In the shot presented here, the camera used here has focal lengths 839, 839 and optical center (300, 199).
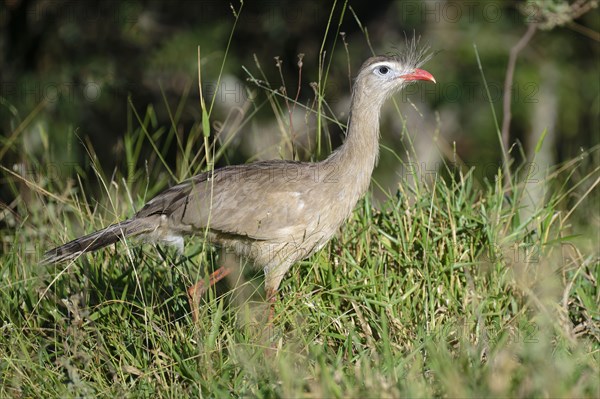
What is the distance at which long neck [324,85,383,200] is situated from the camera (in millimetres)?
4328

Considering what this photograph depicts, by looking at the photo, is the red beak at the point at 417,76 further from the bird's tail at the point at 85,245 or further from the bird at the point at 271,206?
the bird's tail at the point at 85,245

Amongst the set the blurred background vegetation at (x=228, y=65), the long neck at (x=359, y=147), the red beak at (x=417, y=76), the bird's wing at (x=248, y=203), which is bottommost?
the blurred background vegetation at (x=228, y=65)

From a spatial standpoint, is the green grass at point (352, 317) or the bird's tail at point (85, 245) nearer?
the green grass at point (352, 317)

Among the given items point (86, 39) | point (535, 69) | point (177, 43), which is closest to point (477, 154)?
point (535, 69)

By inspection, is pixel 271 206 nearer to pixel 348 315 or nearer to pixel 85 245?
pixel 348 315

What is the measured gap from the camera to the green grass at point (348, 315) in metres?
3.13

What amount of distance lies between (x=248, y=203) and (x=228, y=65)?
12.1 ft

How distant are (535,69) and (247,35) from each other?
12.7ft

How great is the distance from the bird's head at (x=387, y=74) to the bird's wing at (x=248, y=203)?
1.81 ft

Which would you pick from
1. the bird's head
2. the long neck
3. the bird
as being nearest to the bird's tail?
the bird

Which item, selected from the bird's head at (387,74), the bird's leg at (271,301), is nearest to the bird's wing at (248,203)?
the bird's leg at (271,301)

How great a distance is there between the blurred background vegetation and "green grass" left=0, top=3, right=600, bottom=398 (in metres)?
1.21

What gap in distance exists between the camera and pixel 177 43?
307 inches

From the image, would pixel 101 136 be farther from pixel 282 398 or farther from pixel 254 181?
pixel 282 398
